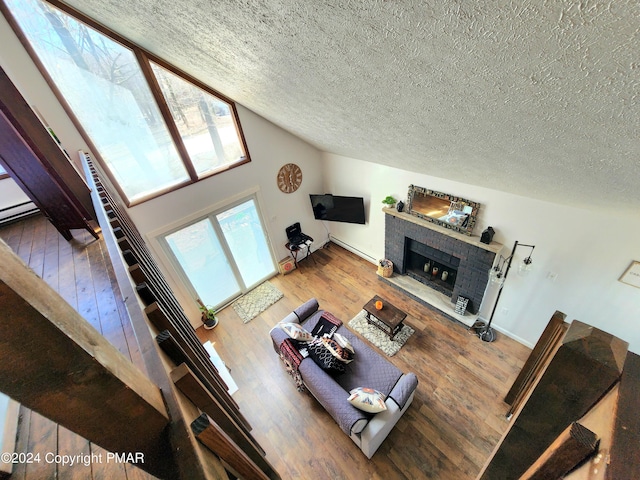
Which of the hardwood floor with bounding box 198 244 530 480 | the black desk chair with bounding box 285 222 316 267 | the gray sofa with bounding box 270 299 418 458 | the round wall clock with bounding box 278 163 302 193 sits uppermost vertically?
the round wall clock with bounding box 278 163 302 193

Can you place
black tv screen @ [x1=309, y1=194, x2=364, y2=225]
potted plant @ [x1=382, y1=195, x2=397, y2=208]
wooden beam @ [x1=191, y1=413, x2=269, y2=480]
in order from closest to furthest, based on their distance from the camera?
wooden beam @ [x1=191, y1=413, x2=269, y2=480]
potted plant @ [x1=382, y1=195, x2=397, y2=208]
black tv screen @ [x1=309, y1=194, x2=364, y2=225]

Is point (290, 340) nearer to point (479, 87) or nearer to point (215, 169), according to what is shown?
point (215, 169)

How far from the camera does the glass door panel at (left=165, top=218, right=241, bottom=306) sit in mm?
4086

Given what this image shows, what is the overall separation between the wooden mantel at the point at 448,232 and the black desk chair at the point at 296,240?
1795mm

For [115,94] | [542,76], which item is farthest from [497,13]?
[115,94]

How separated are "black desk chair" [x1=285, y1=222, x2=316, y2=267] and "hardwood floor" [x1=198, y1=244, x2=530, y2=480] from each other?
1.16 meters

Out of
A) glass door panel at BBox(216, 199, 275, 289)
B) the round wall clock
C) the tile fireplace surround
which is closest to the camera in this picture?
the tile fireplace surround

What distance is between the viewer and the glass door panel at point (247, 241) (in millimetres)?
4523

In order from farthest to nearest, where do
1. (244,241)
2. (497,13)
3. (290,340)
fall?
(244,241), (290,340), (497,13)

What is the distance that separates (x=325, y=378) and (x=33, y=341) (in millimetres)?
2849

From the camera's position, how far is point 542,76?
0.92 meters

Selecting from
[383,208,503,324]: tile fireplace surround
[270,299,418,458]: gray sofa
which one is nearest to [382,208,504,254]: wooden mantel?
[383,208,503,324]: tile fireplace surround

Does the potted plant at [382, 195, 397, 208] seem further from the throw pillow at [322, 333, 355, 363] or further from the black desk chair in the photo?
the throw pillow at [322, 333, 355, 363]

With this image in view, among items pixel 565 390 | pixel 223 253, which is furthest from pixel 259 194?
pixel 565 390
